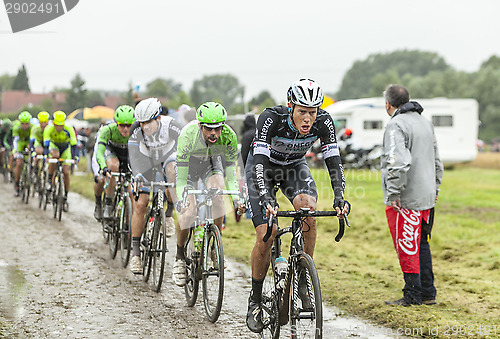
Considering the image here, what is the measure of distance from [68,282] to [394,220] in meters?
4.10

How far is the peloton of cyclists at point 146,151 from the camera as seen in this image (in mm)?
7344

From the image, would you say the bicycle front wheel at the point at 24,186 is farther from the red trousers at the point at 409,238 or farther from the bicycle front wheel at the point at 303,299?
the bicycle front wheel at the point at 303,299

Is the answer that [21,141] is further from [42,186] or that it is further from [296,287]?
[296,287]

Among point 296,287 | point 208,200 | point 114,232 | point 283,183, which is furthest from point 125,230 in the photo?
point 296,287

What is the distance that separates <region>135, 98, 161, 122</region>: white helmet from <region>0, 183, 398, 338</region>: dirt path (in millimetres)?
2119

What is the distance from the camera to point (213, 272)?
604cm

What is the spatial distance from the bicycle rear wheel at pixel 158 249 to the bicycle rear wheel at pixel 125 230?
3.65 feet

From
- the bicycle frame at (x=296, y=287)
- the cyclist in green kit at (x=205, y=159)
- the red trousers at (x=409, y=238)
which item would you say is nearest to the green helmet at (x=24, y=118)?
the cyclist in green kit at (x=205, y=159)

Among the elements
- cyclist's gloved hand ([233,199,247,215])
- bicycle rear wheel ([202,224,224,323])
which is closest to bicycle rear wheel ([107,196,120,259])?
bicycle rear wheel ([202,224,224,323])

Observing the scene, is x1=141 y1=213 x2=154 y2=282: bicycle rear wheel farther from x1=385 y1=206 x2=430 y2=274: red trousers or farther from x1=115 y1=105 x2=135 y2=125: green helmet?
x1=385 y1=206 x2=430 y2=274: red trousers

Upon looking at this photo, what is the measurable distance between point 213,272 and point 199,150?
4.45ft

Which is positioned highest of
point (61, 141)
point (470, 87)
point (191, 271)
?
point (470, 87)

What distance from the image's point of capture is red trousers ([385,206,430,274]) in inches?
251

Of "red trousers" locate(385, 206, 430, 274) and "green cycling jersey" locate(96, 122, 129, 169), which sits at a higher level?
"green cycling jersey" locate(96, 122, 129, 169)
